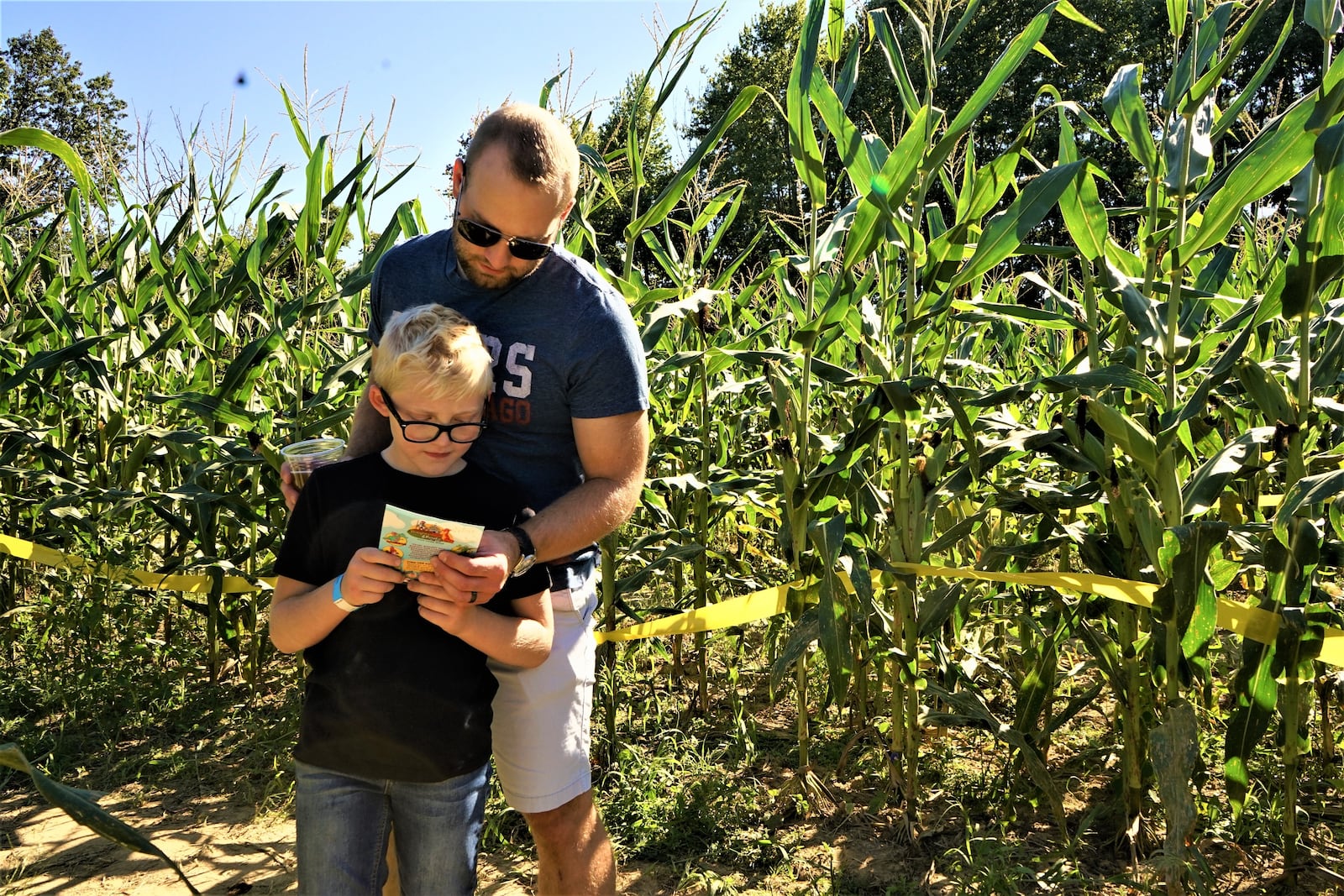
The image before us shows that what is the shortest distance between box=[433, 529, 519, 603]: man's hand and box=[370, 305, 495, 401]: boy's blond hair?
0.29 metres

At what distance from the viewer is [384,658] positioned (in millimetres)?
1805

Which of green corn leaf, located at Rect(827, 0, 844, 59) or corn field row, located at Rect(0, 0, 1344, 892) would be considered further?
green corn leaf, located at Rect(827, 0, 844, 59)

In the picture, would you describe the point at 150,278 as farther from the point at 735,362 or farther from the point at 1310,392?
the point at 1310,392

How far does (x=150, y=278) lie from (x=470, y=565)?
9.80 feet

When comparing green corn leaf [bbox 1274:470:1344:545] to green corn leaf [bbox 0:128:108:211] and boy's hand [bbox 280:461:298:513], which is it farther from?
green corn leaf [bbox 0:128:108:211]

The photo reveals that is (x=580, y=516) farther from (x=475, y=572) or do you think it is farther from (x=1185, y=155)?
(x=1185, y=155)

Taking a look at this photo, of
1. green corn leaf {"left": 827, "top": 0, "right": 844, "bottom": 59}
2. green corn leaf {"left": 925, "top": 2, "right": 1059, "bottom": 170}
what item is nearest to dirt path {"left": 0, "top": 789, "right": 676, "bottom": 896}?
green corn leaf {"left": 925, "top": 2, "right": 1059, "bottom": 170}

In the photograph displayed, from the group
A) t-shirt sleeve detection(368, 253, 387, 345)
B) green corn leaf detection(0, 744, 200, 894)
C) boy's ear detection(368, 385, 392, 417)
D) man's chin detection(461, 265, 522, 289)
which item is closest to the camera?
green corn leaf detection(0, 744, 200, 894)

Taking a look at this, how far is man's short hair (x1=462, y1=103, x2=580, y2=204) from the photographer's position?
184cm

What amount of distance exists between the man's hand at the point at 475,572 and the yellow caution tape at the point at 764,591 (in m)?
1.28

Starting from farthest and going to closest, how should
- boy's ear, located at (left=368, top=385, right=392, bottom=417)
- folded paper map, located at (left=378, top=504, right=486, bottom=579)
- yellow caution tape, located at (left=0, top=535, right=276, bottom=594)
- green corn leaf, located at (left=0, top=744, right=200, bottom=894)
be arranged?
yellow caution tape, located at (left=0, top=535, right=276, bottom=594) < boy's ear, located at (left=368, top=385, right=392, bottom=417) < folded paper map, located at (left=378, top=504, right=486, bottom=579) < green corn leaf, located at (left=0, top=744, right=200, bottom=894)

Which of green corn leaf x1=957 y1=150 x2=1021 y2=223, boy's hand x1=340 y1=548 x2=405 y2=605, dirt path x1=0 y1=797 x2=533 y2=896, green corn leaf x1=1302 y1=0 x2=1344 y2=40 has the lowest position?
dirt path x1=0 y1=797 x2=533 y2=896

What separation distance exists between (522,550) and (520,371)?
40 cm

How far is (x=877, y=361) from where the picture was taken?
101 inches
